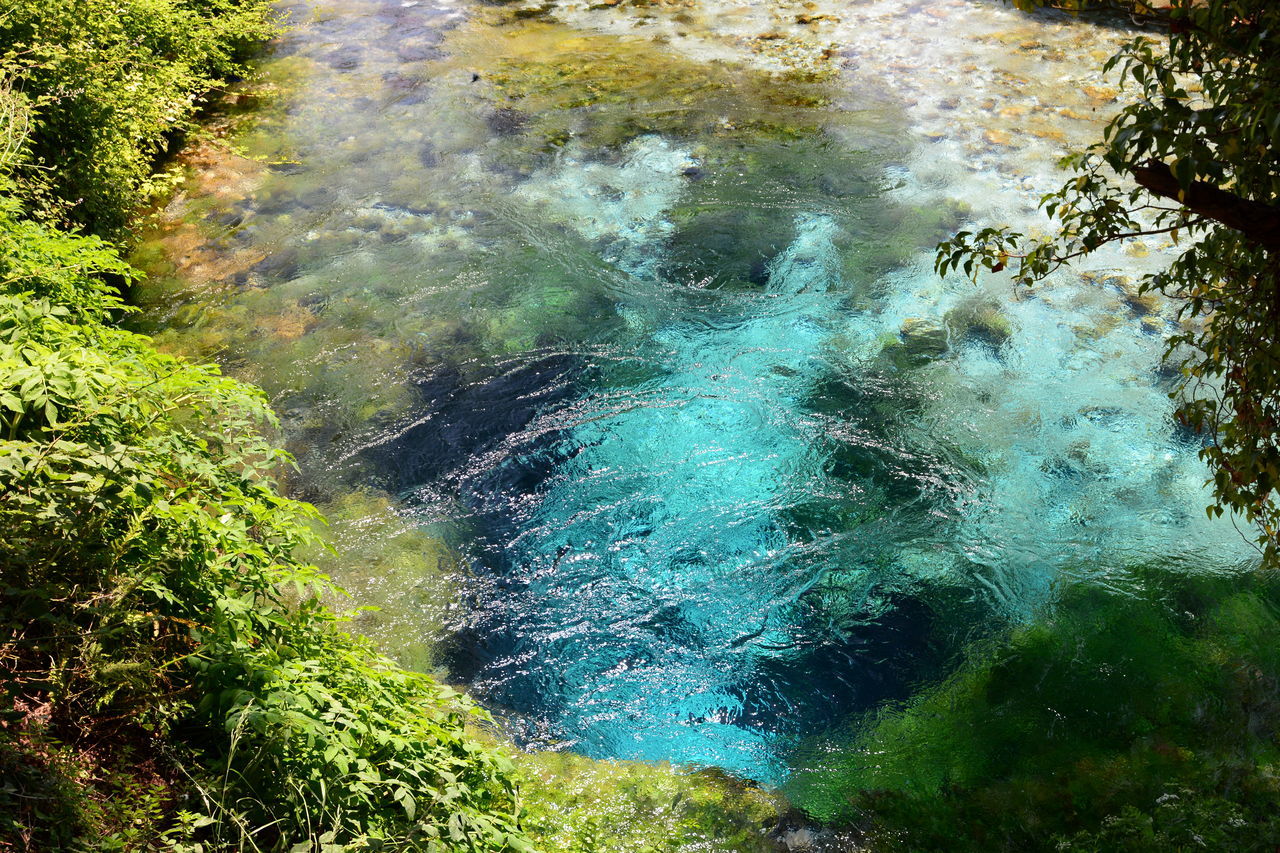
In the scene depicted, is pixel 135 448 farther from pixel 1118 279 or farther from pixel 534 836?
pixel 1118 279

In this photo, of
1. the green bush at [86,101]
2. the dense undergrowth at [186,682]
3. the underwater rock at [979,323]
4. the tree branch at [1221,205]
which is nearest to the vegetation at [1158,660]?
the tree branch at [1221,205]

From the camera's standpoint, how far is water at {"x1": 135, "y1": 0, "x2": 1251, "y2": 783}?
4504 millimetres

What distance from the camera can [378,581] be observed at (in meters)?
4.73

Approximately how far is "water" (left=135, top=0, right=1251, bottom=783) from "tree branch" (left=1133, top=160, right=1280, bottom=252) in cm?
251

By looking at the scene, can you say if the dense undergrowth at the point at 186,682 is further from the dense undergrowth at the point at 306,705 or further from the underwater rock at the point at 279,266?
the underwater rock at the point at 279,266

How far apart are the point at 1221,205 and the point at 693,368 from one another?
3905 millimetres

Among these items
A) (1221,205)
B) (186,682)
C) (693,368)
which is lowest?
(693,368)

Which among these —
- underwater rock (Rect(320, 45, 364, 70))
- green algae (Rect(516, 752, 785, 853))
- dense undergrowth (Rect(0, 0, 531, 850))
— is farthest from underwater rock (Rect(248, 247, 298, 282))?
green algae (Rect(516, 752, 785, 853))

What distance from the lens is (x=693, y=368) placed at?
20.1ft

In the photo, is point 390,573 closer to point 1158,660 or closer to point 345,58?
point 1158,660

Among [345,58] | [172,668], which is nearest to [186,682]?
[172,668]

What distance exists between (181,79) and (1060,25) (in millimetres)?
9036

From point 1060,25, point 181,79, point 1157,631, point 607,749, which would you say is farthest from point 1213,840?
point 1060,25

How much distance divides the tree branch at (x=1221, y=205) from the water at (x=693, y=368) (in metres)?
2.51
